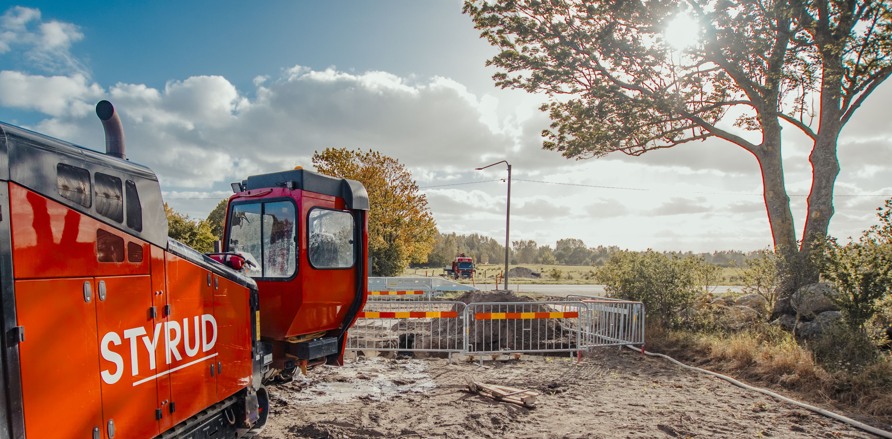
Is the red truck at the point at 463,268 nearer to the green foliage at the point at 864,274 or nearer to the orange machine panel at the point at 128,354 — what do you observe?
the green foliage at the point at 864,274

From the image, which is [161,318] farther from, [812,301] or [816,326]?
[812,301]

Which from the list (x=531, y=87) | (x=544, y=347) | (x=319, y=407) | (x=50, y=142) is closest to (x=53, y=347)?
(x=50, y=142)

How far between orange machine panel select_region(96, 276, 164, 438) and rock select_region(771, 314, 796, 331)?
12.3m

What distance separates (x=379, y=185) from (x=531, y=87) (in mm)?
14653

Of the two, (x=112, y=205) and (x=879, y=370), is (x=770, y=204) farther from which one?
(x=112, y=205)

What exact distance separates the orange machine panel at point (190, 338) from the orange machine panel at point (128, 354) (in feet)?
0.61

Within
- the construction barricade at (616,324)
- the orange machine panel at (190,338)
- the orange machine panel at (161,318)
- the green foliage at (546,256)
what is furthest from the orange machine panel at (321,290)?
the green foliage at (546,256)

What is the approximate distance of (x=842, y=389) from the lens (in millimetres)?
7434

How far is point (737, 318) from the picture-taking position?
38.9ft

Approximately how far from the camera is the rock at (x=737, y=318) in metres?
11.6

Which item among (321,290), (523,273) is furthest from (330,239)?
(523,273)

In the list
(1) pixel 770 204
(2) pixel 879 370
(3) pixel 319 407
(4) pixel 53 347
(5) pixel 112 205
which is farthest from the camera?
(1) pixel 770 204

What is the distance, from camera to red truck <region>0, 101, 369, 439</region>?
244 cm

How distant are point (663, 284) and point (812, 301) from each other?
3086 millimetres
